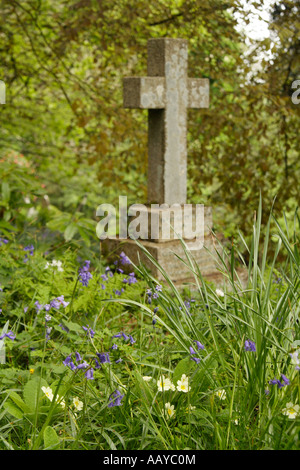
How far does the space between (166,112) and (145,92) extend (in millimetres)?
214

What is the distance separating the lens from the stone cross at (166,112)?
12.6 feet

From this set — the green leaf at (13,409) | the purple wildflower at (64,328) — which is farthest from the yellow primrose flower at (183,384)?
the purple wildflower at (64,328)

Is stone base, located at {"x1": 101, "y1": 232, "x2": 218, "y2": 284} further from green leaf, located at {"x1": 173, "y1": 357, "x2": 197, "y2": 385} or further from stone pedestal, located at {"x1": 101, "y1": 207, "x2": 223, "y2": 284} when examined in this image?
green leaf, located at {"x1": 173, "y1": 357, "x2": 197, "y2": 385}

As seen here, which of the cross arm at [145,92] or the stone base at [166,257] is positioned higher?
the cross arm at [145,92]

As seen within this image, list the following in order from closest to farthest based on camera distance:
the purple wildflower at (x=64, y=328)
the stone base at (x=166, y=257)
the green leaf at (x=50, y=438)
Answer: the green leaf at (x=50, y=438)
the purple wildflower at (x=64, y=328)
the stone base at (x=166, y=257)

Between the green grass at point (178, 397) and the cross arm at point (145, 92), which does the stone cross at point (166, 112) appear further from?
the green grass at point (178, 397)

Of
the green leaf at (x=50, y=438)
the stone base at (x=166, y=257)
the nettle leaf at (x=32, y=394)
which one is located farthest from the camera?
the stone base at (x=166, y=257)

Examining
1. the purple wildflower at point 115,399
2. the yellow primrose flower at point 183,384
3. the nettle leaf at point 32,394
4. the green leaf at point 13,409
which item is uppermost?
the yellow primrose flower at point 183,384

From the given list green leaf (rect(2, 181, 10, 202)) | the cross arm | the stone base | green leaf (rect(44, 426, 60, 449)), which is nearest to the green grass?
green leaf (rect(44, 426, 60, 449))

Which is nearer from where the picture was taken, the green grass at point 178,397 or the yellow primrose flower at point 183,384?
the green grass at point 178,397

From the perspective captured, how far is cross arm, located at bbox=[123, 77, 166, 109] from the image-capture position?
3.78 metres

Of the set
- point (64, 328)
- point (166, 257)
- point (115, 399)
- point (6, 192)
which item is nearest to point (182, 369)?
point (115, 399)

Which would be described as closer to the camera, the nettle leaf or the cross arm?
the nettle leaf

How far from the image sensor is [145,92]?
12.4 ft
